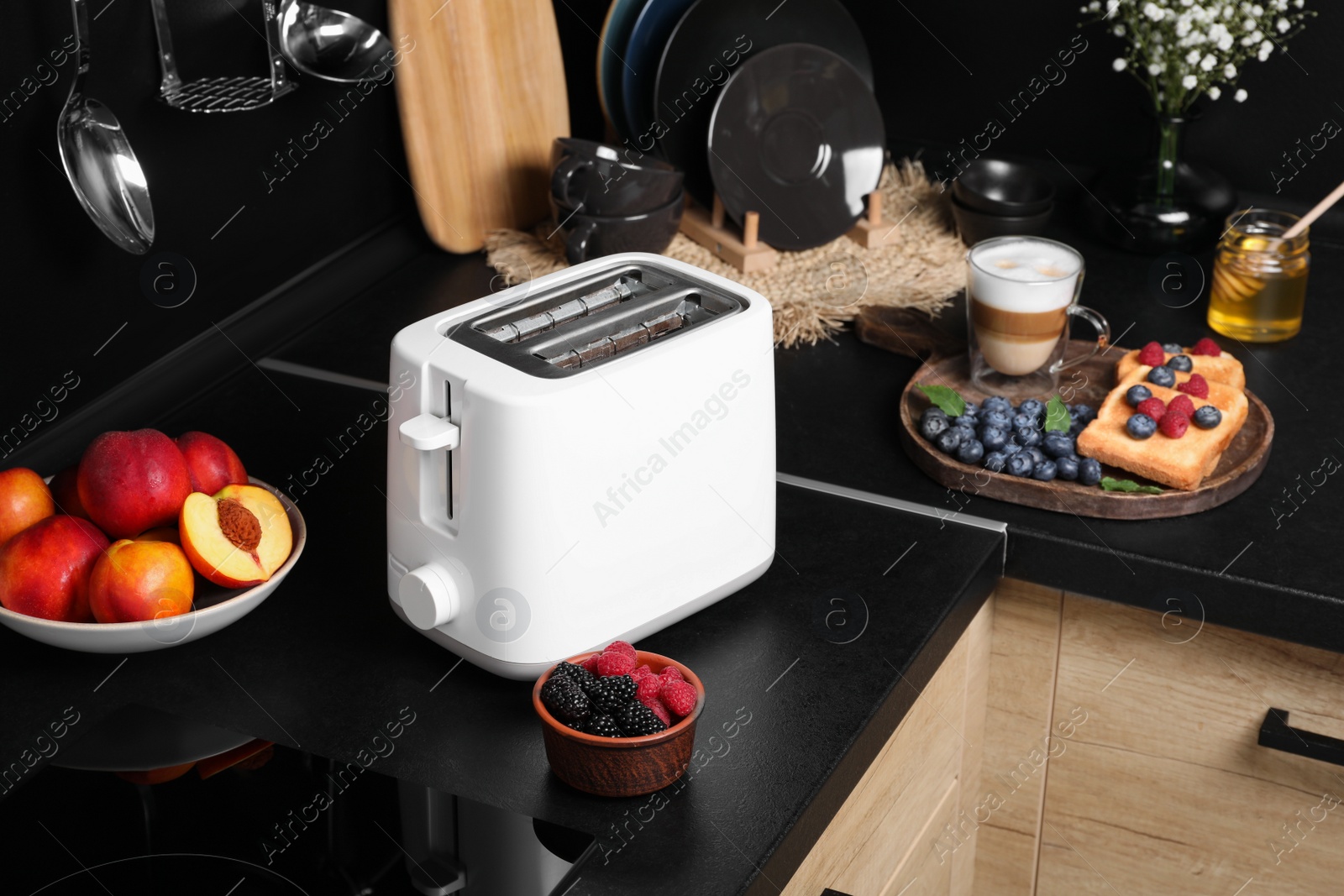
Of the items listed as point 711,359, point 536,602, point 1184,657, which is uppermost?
point 711,359

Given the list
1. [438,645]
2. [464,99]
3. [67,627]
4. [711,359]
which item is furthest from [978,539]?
[464,99]

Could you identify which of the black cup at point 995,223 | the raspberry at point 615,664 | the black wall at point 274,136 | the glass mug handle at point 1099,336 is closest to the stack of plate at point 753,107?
the black cup at point 995,223

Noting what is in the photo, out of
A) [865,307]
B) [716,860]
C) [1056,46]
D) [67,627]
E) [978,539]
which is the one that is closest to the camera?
[716,860]

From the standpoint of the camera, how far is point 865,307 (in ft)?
5.01

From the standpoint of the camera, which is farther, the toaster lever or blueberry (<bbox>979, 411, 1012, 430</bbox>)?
blueberry (<bbox>979, 411, 1012, 430</bbox>)

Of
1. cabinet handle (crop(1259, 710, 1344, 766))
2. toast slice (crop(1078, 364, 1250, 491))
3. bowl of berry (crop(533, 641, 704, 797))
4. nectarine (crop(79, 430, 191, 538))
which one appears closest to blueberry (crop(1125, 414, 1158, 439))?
toast slice (crop(1078, 364, 1250, 491))

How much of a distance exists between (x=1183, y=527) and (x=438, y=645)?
640 mm

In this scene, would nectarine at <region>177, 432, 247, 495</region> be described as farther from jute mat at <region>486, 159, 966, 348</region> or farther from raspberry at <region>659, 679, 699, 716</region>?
jute mat at <region>486, 159, 966, 348</region>

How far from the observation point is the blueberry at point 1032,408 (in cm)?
127

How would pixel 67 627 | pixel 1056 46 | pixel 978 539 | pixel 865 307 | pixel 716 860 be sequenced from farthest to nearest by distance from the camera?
pixel 1056 46 < pixel 865 307 < pixel 978 539 < pixel 67 627 < pixel 716 860

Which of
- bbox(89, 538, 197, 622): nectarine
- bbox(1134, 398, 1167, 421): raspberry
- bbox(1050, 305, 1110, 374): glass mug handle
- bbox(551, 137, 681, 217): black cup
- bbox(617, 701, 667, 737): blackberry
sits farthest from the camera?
bbox(551, 137, 681, 217): black cup

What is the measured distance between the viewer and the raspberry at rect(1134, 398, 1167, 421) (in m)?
1.22

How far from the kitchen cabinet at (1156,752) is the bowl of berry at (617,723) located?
465 mm

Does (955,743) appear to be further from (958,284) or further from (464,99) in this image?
(464,99)
